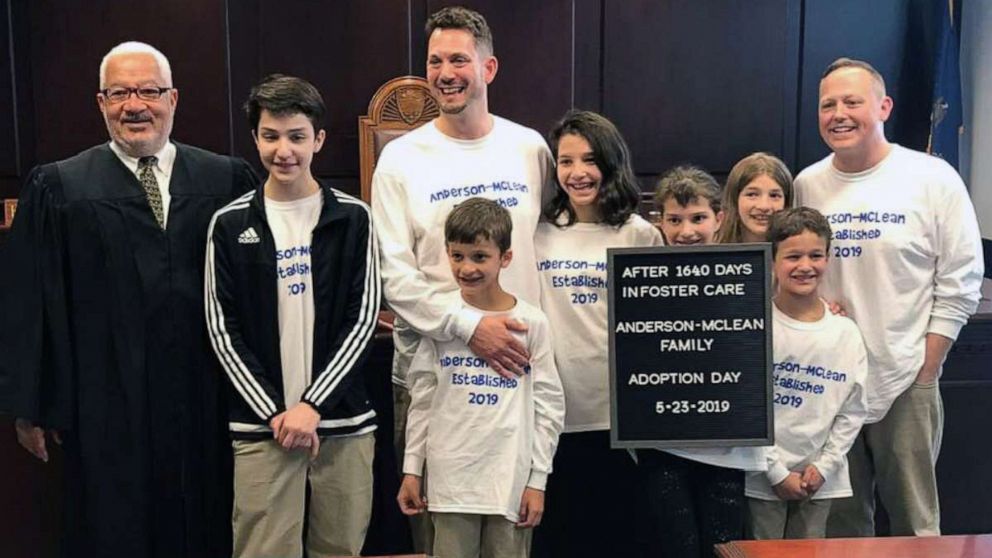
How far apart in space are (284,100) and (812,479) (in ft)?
4.83

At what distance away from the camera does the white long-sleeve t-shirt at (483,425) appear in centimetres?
221

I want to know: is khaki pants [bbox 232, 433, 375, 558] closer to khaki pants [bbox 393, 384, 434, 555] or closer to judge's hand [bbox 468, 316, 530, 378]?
khaki pants [bbox 393, 384, 434, 555]

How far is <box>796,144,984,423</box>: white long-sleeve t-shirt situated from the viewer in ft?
8.14

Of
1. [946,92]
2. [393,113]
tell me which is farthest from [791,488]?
[946,92]

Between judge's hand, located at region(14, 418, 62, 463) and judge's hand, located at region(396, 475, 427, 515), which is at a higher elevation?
judge's hand, located at region(14, 418, 62, 463)

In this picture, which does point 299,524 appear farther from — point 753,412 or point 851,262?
point 851,262

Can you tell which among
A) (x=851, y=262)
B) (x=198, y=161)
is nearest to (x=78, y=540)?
(x=198, y=161)

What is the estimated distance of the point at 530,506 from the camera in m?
2.25

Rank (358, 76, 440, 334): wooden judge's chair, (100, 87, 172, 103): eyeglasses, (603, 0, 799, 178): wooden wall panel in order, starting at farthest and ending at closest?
(603, 0, 799, 178): wooden wall panel < (358, 76, 440, 334): wooden judge's chair < (100, 87, 172, 103): eyeglasses

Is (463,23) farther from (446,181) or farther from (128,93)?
(128,93)

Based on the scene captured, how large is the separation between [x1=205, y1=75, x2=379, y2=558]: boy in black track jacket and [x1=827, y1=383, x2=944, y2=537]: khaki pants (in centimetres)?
129

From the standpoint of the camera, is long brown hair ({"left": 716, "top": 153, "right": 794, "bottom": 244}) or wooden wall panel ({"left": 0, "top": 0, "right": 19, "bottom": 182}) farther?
wooden wall panel ({"left": 0, "top": 0, "right": 19, "bottom": 182})

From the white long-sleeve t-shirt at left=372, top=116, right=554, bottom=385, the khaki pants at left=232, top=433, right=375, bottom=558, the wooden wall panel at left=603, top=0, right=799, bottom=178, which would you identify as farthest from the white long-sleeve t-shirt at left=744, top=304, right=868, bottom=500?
the wooden wall panel at left=603, top=0, right=799, bottom=178

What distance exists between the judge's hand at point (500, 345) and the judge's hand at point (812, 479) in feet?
2.37
